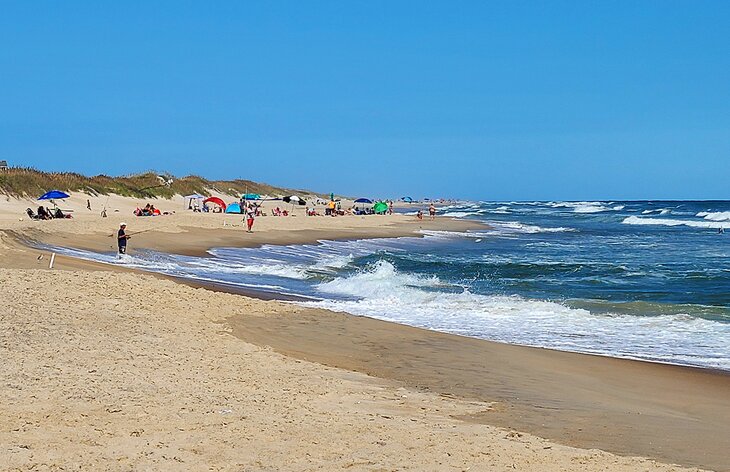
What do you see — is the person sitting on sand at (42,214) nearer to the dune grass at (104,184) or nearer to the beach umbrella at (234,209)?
the dune grass at (104,184)

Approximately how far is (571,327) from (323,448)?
9459 mm

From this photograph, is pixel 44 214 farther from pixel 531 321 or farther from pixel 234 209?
pixel 531 321

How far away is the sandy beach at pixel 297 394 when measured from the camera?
A: 5703 mm

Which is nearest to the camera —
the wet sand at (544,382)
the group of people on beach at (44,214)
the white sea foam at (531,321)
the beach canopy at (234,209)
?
the wet sand at (544,382)

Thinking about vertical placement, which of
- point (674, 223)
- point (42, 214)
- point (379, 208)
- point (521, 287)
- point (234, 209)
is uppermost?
point (379, 208)

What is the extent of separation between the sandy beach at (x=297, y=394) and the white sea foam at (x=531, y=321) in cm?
112

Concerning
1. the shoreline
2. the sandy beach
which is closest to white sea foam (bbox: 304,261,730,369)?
the shoreline

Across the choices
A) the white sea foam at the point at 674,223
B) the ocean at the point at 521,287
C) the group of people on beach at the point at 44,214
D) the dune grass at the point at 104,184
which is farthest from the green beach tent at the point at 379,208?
the group of people on beach at the point at 44,214

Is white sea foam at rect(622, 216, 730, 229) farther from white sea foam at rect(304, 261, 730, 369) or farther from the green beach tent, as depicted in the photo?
white sea foam at rect(304, 261, 730, 369)

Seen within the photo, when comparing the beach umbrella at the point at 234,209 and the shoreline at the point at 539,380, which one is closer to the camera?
the shoreline at the point at 539,380

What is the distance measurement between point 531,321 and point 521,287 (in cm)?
565

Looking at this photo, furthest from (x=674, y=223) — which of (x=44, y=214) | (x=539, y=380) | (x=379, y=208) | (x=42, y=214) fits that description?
(x=539, y=380)

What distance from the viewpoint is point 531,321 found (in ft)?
49.0

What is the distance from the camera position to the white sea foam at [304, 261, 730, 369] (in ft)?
40.0
